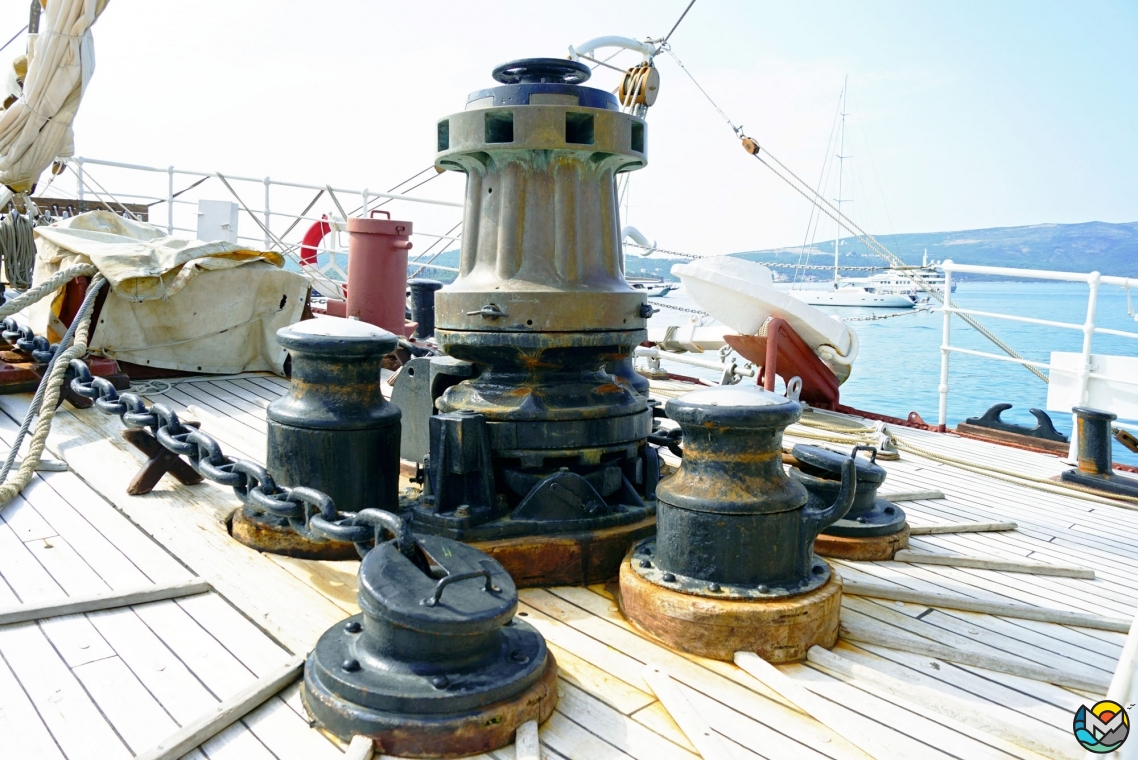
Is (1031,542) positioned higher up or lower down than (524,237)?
lower down

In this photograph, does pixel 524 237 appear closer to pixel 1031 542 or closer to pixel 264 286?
pixel 1031 542

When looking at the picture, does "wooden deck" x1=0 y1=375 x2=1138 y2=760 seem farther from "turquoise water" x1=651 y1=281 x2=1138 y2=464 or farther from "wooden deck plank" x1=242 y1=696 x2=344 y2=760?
"turquoise water" x1=651 y1=281 x2=1138 y2=464

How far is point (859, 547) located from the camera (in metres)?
2.78

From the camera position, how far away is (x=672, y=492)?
210 cm

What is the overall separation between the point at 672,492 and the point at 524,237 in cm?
88

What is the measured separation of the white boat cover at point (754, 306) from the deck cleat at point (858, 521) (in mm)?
2745

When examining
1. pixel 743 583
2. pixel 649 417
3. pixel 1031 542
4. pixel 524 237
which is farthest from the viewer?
pixel 1031 542

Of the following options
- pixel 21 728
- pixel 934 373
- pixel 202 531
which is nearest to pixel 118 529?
pixel 202 531

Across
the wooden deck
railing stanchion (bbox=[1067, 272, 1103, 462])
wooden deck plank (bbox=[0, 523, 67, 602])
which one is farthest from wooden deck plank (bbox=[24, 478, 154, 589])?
railing stanchion (bbox=[1067, 272, 1103, 462])

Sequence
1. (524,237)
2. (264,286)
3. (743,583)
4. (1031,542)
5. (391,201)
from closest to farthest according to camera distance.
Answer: (743,583) → (524,237) → (1031,542) → (264,286) → (391,201)

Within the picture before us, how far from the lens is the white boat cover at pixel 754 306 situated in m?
5.50

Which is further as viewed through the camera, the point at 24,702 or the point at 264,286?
the point at 264,286

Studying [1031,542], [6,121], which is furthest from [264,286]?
[1031,542]

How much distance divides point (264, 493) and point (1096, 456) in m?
3.58
